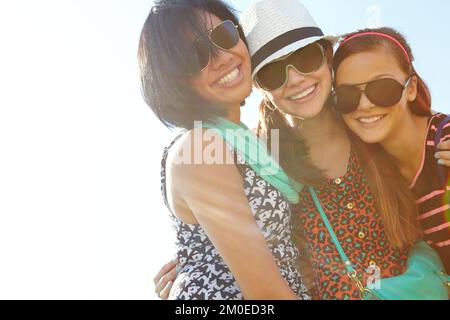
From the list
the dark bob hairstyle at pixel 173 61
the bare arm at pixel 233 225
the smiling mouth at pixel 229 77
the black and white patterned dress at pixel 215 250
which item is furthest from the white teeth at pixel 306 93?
the bare arm at pixel 233 225

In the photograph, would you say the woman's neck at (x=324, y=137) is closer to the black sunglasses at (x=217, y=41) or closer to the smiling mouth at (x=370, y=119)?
the smiling mouth at (x=370, y=119)

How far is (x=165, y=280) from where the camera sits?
4.28 metres

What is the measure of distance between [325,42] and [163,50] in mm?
1464

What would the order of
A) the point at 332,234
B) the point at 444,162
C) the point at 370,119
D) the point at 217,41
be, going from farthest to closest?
the point at 370,119 → the point at 332,234 → the point at 444,162 → the point at 217,41

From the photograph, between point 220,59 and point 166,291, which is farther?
point 166,291

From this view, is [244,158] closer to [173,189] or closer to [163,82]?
[173,189]

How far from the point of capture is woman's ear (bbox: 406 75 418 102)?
13.3 ft

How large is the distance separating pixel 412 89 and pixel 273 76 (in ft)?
3.67

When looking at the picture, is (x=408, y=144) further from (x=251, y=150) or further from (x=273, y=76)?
(x=251, y=150)

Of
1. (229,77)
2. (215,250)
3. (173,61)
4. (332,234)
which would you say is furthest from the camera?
(332,234)

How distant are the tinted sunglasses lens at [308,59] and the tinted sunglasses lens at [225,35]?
1.82 feet

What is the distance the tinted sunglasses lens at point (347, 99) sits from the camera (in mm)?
3938

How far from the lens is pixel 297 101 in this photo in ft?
13.0

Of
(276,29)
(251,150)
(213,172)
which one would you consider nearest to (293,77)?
(276,29)
